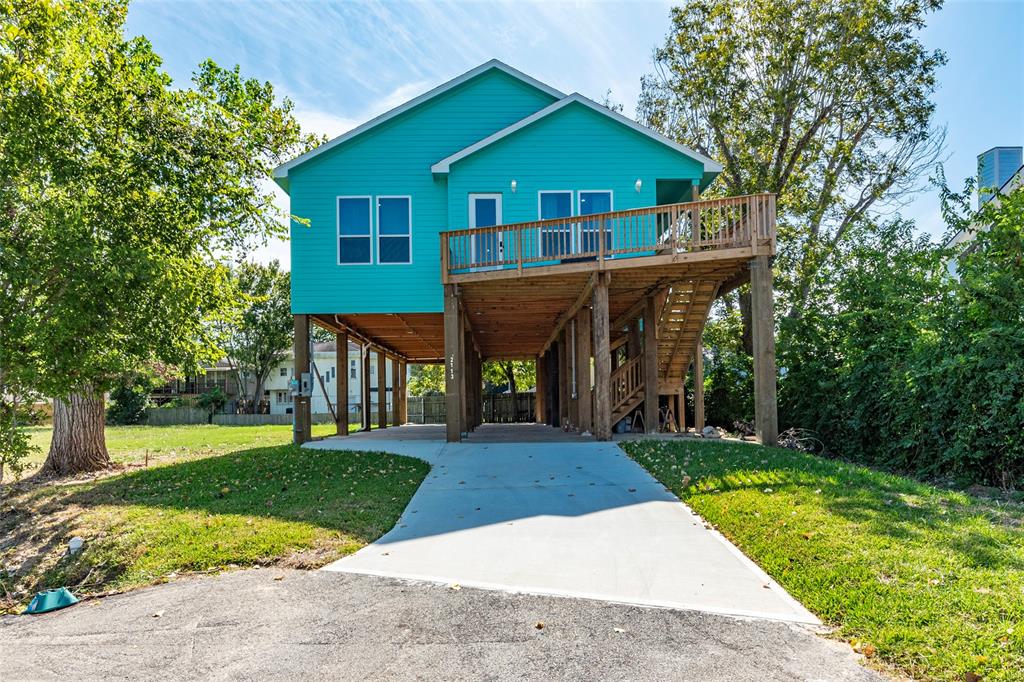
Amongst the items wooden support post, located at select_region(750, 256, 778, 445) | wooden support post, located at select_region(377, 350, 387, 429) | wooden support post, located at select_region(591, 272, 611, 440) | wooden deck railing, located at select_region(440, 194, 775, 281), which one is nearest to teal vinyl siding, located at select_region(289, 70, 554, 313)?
wooden deck railing, located at select_region(440, 194, 775, 281)

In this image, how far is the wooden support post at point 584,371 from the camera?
1442 centimetres

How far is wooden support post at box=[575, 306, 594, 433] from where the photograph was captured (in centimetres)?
1442

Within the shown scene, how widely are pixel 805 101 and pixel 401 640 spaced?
69.8 feet

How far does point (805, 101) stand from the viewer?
20.4 meters

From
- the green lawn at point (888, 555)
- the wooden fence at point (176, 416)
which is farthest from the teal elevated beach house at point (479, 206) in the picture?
the wooden fence at point (176, 416)

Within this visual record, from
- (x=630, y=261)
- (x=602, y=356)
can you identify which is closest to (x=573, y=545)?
(x=602, y=356)

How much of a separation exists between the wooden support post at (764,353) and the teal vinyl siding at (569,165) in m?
3.88

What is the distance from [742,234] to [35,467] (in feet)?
47.2

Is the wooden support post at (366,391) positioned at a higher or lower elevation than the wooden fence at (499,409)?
higher

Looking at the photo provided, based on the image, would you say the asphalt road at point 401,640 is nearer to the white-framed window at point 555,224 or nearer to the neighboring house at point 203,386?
the white-framed window at point 555,224

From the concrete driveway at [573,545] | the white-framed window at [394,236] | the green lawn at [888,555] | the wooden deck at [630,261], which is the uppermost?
the white-framed window at [394,236]

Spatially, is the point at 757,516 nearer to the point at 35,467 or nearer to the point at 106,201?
the point at 106,201

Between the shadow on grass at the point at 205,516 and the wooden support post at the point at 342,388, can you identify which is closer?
the shadow on grass at the point at 205,516

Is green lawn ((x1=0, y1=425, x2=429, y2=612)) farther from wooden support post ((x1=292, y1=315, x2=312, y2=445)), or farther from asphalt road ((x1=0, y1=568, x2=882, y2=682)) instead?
wooden support post ((x1=292, y1=315, x2=312, y2=445))
